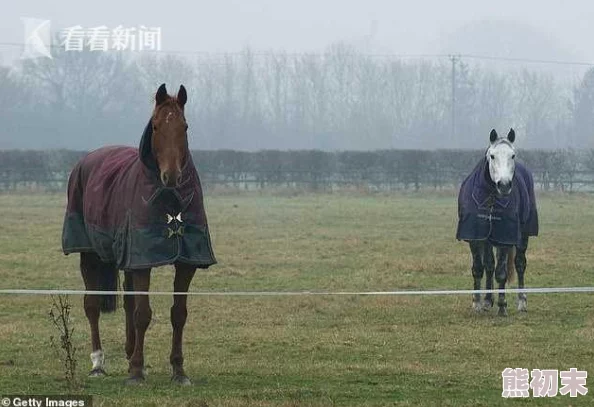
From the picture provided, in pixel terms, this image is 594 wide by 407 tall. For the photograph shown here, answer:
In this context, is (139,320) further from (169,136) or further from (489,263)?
(489,263)

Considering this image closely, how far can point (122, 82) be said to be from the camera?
75500 mm

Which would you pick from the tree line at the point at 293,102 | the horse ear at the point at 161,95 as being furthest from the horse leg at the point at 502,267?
the tree line at the point at 293,102

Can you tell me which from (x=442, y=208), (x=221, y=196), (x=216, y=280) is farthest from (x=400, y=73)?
(x=216, y=280)

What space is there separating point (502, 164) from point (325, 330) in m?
3.04

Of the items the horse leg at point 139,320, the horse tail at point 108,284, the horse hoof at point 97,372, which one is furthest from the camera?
the horse tail at point 108,284

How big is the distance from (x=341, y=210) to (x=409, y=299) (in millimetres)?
21155

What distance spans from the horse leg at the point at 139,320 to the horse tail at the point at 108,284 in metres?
1.22

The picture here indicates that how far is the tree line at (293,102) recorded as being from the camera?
72.3 metres

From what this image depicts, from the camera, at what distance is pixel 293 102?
85062 mm

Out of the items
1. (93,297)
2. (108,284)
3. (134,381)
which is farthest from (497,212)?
(134,381)

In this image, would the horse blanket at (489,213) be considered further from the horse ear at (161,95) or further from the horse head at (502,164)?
the horse ear at (161,95)

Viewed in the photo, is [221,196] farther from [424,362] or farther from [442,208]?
[424,362]

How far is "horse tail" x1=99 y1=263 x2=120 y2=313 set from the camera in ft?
34.0

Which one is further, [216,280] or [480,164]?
[216,280]
